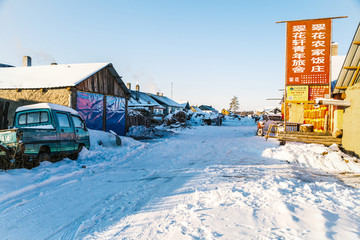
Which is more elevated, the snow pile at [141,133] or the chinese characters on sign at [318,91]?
the chinese characters on sign at [318,91]

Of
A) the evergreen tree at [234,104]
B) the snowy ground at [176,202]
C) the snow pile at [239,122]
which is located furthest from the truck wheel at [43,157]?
the evergreen tree at [234,104]

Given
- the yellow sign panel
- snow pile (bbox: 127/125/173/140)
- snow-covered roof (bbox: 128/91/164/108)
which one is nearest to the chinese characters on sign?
the yellow sign panel

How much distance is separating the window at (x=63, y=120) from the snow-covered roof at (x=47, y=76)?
195 inches

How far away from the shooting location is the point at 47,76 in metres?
15.0

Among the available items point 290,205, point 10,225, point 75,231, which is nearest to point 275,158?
point 290,205

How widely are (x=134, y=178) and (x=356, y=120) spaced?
8712mm

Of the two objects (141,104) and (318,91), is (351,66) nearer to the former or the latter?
(318,91)

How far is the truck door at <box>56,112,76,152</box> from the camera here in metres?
7.83

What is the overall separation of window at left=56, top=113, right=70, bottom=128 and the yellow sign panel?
11.1 meters

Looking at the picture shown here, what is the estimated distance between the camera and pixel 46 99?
1333 centimetres

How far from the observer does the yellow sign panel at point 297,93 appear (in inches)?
494

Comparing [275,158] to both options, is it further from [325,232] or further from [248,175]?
[325,232]

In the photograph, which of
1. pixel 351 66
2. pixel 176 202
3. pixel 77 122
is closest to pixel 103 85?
pixel 77 122

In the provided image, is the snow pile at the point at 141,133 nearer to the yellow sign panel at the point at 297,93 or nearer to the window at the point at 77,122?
the window at the point at 77,122
